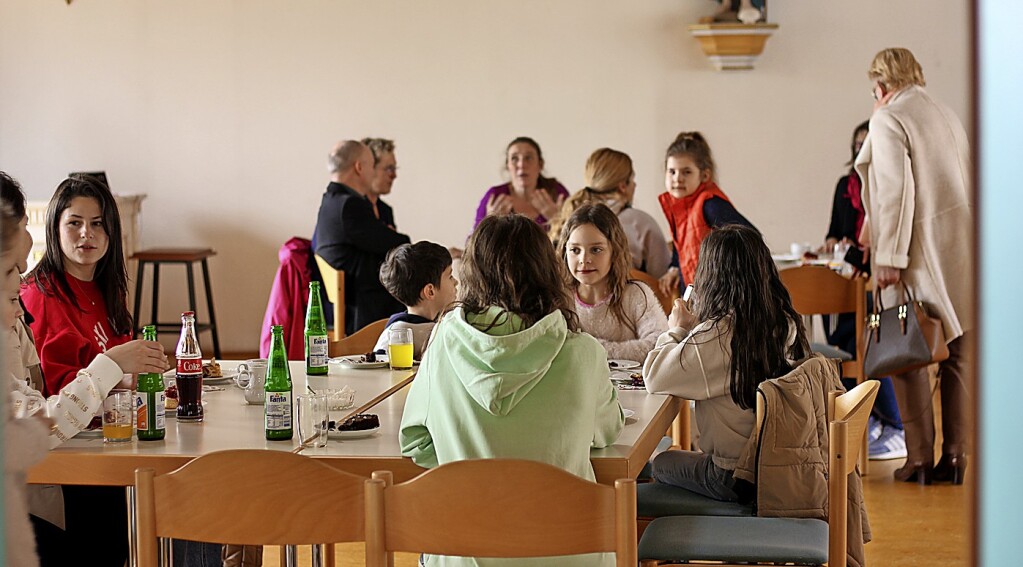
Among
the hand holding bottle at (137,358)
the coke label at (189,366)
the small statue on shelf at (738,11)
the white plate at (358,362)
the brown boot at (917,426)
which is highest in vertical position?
the small statue on shelf at (738,11)

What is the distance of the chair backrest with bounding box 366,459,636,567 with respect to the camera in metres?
1.67

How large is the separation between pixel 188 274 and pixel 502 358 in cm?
494

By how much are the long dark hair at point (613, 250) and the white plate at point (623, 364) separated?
278 mm

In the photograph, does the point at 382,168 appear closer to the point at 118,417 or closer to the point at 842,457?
the point at 118,417

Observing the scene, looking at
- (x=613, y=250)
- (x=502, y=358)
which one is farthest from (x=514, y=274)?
(x=613, y=250)

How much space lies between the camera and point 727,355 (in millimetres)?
2635

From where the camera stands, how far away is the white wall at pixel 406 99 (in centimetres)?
650

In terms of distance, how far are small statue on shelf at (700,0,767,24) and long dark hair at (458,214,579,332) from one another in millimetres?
4449

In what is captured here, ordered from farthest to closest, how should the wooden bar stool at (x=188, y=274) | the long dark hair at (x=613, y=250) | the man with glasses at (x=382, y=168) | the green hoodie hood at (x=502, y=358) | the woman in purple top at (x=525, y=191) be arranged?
the wooden bar stool at (x=188, y=274) → the man with glasses at (x=382, y=168) → the woman in purple top at (x=525, y=191) → the long dark hair at (x=613, y=250) → the green hoodie hood at (x=502, y=358)

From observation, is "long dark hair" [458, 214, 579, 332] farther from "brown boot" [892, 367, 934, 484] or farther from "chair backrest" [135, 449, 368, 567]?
"brown boot" [892, 367, 934, 484]

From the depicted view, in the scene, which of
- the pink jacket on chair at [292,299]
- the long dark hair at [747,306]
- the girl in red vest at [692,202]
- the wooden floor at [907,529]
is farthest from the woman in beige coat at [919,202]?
the pink jacket on chair at [292,299]

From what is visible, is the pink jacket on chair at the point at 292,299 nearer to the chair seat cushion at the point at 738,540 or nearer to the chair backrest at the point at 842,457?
the chair seat cushion at the point at 738,540

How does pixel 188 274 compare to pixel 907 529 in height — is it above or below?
above

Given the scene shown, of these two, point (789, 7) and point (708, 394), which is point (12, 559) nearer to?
point (708, 394)
